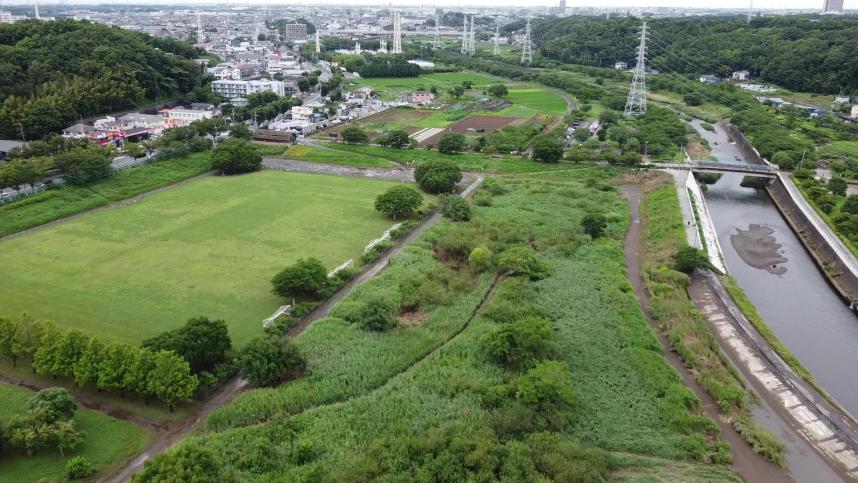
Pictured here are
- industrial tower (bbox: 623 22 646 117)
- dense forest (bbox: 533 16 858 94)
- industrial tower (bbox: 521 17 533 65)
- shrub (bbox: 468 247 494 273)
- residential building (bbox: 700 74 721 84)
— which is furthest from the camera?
industrial tower (bbox: 521 17 533 65)

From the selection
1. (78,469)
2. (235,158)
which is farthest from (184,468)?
(235,158)

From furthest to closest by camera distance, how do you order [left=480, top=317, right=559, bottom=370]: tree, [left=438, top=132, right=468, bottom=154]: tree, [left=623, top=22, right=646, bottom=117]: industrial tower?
[left=623, top=22, right=646, bottom=117]: industrial tower < [left=438, top=132, right=468, bottom=154]: tree < [left=480, top=317, right=559, bottom=370]: tree

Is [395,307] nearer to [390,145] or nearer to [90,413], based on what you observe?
[90,413]

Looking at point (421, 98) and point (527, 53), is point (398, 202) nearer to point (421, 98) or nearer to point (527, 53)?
point (421, 98)

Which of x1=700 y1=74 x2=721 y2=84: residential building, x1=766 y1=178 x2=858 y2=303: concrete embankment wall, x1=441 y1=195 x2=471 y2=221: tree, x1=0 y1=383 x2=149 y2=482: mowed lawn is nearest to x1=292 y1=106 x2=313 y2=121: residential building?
x1=441 y1=195 x2=471 y2=221: tree

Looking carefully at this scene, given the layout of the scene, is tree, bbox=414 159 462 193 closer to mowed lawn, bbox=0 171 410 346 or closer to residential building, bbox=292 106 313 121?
mowed lawn, bbox=0 171 410 346

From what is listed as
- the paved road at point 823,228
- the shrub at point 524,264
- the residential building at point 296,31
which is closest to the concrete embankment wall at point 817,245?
the paved road at point 823,228
